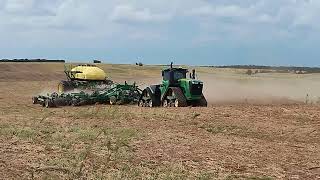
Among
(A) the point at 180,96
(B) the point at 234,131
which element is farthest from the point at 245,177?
(A) the point at 180,96

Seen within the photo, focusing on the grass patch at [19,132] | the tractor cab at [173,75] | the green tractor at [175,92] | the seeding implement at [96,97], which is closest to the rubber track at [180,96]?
the green tractor at [175,92]

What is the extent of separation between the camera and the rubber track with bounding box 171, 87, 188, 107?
26578mm

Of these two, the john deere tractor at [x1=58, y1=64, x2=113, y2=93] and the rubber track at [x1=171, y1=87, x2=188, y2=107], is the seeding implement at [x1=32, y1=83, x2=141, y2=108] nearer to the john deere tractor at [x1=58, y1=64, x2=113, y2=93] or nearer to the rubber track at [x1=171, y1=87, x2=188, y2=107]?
the john deere tractor at [x1=58, y1=64, x2=113, y2=93]

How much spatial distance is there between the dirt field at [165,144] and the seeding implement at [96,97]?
569cm

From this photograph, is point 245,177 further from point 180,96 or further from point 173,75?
point 173,75

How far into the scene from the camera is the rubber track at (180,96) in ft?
87.2

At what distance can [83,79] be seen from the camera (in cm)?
3434

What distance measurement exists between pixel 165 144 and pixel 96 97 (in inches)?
630

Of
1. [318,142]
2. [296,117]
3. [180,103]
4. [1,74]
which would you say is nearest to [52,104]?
[180,103]

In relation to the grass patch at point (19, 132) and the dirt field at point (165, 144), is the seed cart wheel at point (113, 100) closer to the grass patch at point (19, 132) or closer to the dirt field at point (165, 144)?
the dirt field at point (165, 144)

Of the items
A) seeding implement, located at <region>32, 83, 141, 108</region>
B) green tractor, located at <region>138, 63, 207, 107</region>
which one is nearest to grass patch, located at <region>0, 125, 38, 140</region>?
green tractor, located at <region>138, 63, 207, 107</region>

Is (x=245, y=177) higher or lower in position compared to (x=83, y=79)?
lower

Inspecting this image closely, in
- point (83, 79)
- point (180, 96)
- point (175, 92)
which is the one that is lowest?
point (180, 96)

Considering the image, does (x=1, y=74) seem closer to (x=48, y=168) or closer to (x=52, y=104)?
(x=52, y=104)
